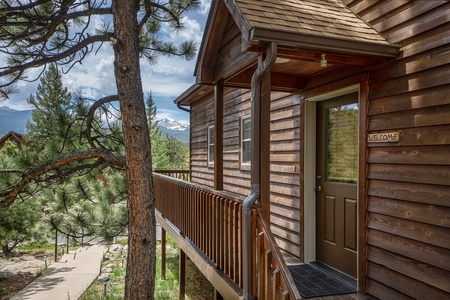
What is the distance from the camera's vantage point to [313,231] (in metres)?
4.48

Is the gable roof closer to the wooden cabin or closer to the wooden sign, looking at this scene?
the wooden cabin

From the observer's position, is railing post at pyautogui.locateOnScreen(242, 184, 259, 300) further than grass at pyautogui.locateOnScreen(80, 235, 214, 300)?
No

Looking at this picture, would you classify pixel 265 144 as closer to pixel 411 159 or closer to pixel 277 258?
pixel 277 258

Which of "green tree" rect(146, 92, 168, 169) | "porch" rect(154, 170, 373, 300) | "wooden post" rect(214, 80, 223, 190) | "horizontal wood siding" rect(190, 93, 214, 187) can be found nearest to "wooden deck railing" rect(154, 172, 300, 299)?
"porch" rect(154, 170, 373, 300)

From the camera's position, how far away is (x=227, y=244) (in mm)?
3732

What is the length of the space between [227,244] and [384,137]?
1974mm

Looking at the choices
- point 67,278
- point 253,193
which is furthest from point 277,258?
point 67,278

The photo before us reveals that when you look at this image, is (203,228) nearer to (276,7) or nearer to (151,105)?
(276,7)

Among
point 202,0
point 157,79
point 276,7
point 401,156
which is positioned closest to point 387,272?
point 401,156

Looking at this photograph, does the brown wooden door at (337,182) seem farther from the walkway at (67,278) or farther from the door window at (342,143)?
the walkway at (67,278)

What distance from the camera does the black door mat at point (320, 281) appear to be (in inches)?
135

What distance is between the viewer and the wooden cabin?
2.74m

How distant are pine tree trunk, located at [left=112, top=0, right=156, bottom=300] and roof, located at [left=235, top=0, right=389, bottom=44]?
8.84 feet

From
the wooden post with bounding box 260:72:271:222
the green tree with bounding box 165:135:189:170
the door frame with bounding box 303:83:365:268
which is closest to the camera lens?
the wooden post with bounding box 260:72:271:222
